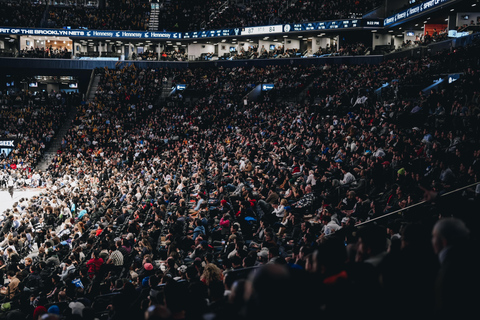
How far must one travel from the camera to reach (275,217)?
32.7 ft

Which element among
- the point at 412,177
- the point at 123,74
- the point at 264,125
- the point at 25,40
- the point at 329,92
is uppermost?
the point at 25,40

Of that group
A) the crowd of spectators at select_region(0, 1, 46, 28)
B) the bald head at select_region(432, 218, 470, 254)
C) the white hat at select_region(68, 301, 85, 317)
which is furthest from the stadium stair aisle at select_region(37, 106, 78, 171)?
the bald head at select_region(432, 218, 470, 254)

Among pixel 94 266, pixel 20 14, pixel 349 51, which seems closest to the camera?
pixel 94 266

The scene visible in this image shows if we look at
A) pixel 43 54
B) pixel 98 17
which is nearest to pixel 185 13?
pixel 98 17

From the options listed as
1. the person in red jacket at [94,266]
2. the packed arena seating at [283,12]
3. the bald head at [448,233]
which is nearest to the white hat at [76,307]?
the person in red jacket at [94,266]

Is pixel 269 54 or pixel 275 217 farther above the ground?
pixel 269 54

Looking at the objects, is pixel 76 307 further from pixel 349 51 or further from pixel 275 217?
pixel 349 51

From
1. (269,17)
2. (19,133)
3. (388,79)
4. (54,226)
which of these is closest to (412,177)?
(54,226)

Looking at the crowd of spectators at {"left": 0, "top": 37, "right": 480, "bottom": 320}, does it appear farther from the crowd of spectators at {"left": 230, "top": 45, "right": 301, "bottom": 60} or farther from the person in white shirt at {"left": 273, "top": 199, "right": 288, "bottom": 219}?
the crowd of spectators at {"left": 230, "top": 45, "right": 301, "bottom": 60}

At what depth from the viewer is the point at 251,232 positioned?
9.38 m

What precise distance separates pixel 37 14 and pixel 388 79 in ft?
123

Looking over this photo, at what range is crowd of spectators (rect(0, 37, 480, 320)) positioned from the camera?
245cm

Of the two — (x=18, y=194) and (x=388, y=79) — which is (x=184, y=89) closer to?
(x=18, y=194)

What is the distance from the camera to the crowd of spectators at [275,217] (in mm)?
2447
